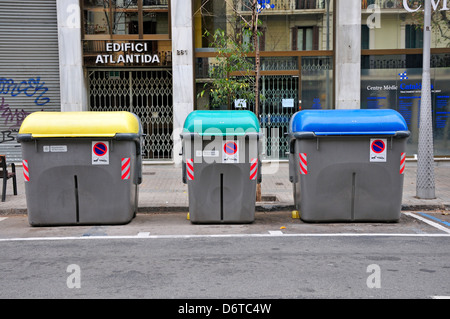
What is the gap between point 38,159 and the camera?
8016mm

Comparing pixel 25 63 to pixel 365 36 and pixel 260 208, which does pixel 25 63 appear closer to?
pixel 260 208

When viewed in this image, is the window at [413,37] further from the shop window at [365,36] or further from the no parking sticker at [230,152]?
the no parking sticker at [230,152]

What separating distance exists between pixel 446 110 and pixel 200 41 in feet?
23.9

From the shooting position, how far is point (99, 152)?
8062mm

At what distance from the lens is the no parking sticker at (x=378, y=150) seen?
8.13 meters

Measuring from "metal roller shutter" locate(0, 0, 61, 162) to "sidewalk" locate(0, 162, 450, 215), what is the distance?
162 cm

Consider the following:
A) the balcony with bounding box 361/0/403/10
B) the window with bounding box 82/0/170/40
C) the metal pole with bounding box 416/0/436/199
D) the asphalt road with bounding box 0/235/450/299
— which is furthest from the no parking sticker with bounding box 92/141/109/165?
the balcony with bounding box 361/0/403/10

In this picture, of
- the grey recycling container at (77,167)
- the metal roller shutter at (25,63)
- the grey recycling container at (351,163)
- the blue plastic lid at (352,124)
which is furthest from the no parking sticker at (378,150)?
the metal roller shutter at (25,63)

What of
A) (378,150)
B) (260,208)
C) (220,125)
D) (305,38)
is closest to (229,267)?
(220,125)

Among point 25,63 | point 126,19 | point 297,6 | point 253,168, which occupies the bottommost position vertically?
point 253,168

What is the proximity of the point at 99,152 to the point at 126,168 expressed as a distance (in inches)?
19.0

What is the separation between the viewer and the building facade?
47.7 feet
